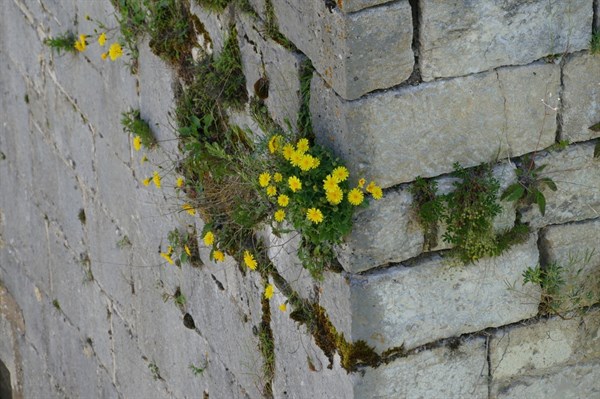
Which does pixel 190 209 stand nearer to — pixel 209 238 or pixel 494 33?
pixel 209 238

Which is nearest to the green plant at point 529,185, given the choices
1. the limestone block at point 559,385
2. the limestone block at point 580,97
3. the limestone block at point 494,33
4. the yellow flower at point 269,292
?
the limestone block at point 580,97

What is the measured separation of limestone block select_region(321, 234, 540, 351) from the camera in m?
3.49

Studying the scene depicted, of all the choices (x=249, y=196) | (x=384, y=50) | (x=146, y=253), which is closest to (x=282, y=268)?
(x=249, y=196)

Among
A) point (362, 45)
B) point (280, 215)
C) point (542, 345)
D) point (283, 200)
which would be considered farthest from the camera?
point (542, 345)

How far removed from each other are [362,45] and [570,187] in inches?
35.4

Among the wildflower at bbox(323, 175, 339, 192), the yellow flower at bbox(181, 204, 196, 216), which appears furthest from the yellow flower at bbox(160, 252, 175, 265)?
the wildflower at bbox(323, 175, 339, 192)

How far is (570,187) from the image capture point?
3604 millimetres

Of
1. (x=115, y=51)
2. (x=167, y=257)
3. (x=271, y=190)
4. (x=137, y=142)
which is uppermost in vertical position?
(x=115, y=51)

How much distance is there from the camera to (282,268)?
397 cm

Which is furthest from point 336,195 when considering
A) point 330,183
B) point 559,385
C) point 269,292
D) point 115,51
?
point 115,51

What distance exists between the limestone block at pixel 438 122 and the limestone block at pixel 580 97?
0.04m

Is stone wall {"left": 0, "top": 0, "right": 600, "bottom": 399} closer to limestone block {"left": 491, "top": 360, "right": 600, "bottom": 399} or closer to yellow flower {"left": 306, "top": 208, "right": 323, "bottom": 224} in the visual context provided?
limestone block {"left": 491, "top": 360, "right": 600, "bottom": 399}

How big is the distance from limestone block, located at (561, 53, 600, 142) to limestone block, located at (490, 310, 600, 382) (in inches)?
25.8

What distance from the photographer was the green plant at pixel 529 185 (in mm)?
3502
